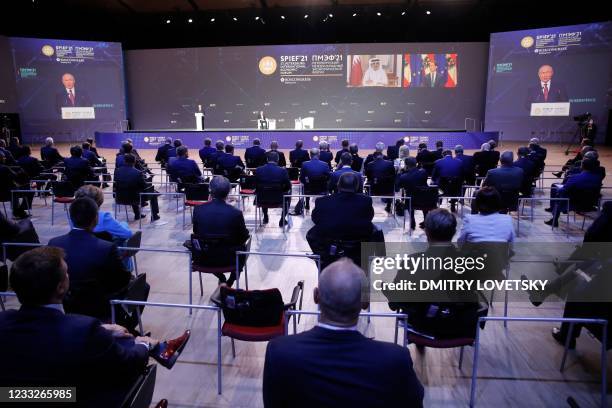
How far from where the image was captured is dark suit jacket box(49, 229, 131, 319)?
300 cm

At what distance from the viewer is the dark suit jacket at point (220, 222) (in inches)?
169

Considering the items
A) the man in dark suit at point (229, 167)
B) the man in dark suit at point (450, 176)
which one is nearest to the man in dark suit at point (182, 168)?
the man in dark suit at point (229, 167)

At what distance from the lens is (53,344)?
183 centimetres

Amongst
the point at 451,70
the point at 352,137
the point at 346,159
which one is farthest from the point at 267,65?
Result: the point at 346,159

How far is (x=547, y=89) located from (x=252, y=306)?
1869cm

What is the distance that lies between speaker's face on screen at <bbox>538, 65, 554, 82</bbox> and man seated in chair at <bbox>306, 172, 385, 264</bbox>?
17.1 meters

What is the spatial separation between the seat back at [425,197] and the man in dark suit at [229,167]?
11.9 feet

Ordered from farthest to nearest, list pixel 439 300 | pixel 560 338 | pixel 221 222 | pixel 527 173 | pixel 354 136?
pixel 354 136, pixel 527 173, pixel 221 222, pixel 560 338, pixel 439 300

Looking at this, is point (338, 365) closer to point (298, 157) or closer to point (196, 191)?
point (196, 191)

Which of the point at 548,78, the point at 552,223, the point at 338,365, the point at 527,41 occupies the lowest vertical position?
the point at 552,223

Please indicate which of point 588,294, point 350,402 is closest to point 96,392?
point 350,402

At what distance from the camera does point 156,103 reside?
20953 millimetres

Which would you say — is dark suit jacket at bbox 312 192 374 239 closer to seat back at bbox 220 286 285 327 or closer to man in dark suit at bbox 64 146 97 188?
seat back at bbox 220 286 285 327

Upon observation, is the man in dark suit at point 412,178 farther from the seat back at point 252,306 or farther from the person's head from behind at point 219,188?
the seat back at point 252,306
